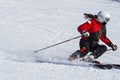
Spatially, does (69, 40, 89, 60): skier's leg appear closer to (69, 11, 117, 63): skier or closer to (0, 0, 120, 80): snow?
(69, 11, 117, 63): skier

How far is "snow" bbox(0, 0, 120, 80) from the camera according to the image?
798cm

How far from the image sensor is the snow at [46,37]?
7.98 m

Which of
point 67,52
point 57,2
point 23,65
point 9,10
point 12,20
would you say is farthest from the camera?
point 57,2

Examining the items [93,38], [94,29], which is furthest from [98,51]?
[94,29]

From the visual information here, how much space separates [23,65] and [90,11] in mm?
11680

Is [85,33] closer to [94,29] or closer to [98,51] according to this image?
[94,29]

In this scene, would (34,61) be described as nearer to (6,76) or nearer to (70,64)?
A: (70,64)

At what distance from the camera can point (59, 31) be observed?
46.9 feet

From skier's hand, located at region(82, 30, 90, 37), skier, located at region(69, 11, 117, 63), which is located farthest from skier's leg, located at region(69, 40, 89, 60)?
skier's hand, located at region(82, 30, 90, 37)

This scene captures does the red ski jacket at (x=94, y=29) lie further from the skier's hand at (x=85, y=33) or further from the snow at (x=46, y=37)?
the snow at (x=46, y=37)

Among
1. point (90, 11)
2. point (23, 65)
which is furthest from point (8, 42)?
point (90, 11)

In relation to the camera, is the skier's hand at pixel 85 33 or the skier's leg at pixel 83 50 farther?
the skier's leg at pixel 83 50

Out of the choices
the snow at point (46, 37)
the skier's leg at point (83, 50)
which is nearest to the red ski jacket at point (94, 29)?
the skier's leg at point (83, 50)

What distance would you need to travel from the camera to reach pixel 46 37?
13.1 meters
